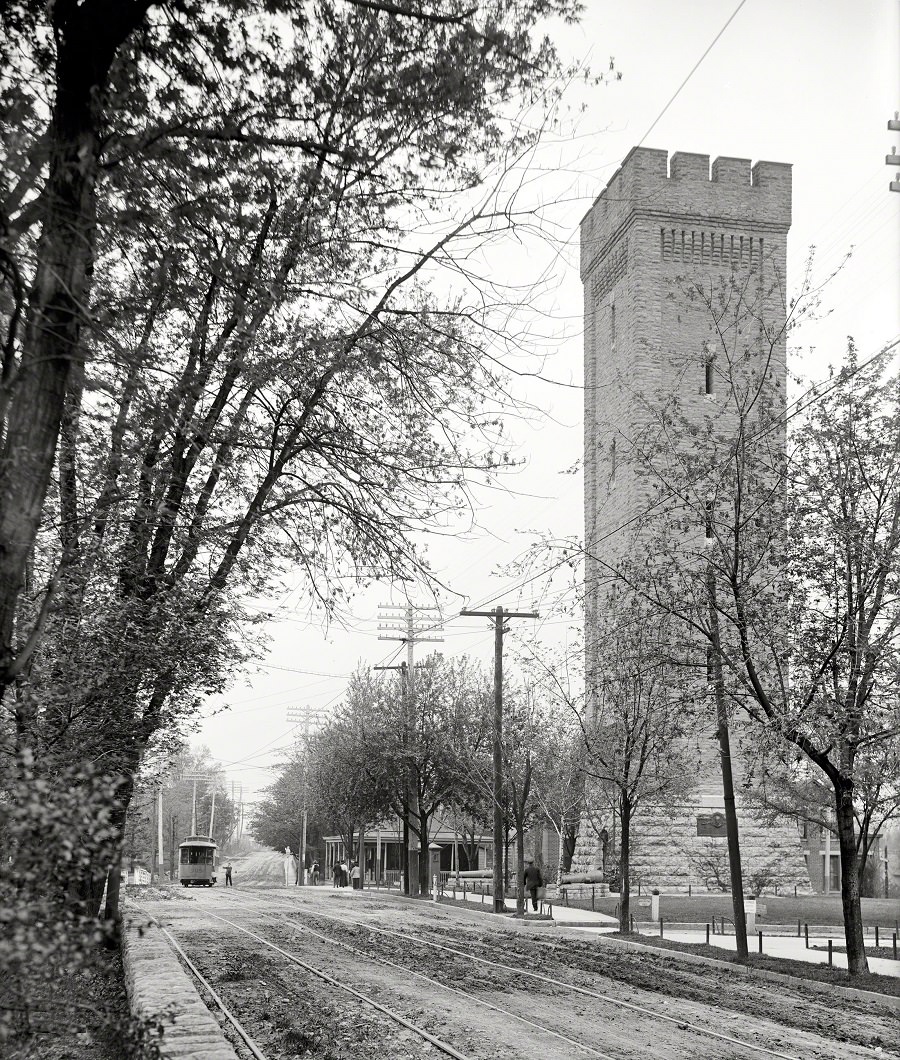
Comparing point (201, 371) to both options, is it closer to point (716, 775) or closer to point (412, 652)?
point (716, 775)

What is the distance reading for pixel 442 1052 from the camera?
442 inches

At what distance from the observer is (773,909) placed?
35156mm

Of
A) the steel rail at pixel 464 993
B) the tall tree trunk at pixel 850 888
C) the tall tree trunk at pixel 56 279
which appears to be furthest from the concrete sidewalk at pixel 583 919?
the tall tree trunk at pixel 56 279

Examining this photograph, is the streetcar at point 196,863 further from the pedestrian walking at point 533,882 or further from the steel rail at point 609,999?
the steel rail at point 609,999

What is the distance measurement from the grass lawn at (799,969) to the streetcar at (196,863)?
44389 millimetres

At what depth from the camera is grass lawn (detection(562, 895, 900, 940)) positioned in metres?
32.0

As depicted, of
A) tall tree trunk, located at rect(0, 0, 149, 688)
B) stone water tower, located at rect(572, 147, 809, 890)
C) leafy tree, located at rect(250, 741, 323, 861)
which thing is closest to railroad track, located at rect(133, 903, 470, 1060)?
tall tree trunk, located at rect(0, 0, 149, 688)

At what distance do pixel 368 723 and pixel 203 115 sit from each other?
4526cm

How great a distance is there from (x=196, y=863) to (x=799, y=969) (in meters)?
50.7

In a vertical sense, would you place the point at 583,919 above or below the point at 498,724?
below

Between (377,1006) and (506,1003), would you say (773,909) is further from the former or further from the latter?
(377,1006)

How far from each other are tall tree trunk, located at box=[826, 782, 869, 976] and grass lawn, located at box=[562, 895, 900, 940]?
35.9ft

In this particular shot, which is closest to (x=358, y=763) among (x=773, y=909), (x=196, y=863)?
(x=196, y=863)

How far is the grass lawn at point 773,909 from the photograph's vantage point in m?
32.0
